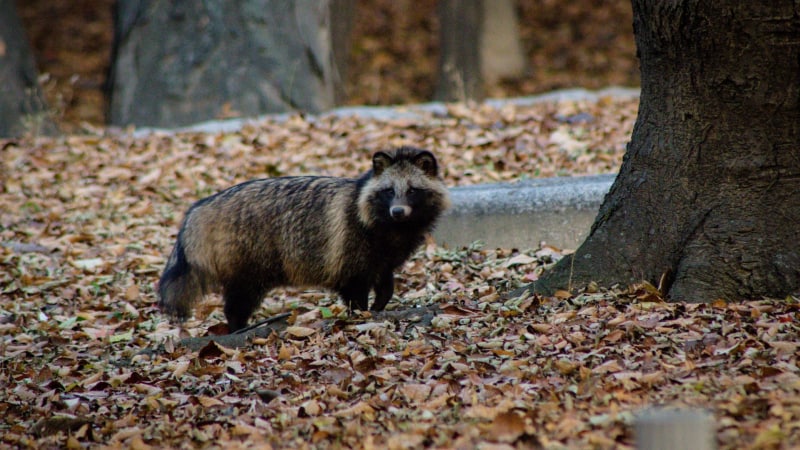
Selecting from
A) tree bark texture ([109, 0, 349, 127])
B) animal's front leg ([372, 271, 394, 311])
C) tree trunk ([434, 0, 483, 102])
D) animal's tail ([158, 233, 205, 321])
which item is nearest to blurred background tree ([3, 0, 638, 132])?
tree trunk ([434, 0, 483, 102])

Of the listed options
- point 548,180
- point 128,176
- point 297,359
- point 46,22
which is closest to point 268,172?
point 128,176

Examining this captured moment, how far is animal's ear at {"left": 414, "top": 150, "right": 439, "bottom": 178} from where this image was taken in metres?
6.99

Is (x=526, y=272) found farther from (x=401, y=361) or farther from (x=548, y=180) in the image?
(x=401, y=361)

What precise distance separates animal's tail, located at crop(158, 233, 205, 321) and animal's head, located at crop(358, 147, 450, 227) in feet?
4.72

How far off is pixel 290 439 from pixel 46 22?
25039mm

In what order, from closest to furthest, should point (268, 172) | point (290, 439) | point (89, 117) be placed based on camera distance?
point (290, 439) → point (268, 172) → point (89, 117)

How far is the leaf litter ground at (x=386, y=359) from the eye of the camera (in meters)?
4.48

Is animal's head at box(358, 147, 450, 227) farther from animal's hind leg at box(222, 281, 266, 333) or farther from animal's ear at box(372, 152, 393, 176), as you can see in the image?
animal's hind leg at box(222, 281, 266, 333)

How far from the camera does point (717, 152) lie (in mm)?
5523

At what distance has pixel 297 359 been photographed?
5.77m

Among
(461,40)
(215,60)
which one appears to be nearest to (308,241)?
(215,60)

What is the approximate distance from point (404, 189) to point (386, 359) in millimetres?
1687

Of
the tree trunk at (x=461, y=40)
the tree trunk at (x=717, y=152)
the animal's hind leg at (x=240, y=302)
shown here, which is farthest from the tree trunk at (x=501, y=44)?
the tree trunk at (x=717, y=152)

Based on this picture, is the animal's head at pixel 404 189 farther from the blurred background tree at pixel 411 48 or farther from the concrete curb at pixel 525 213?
the blurred background tree at pixel 411 48
